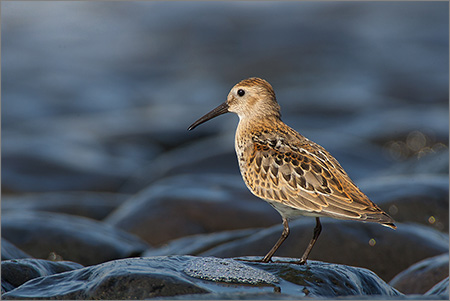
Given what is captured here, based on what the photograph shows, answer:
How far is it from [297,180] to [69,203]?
586 cm

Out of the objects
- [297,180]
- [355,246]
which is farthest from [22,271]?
[355,246]

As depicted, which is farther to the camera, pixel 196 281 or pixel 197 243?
pixel 197 243

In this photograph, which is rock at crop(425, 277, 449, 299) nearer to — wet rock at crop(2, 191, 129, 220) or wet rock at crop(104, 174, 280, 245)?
wet rock at crop(104, 174, 280, 245)

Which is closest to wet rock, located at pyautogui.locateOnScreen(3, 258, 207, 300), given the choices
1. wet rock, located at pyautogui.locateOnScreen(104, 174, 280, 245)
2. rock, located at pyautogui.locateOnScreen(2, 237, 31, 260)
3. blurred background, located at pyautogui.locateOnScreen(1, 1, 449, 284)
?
rock, located at pyautogui.locateOnScreen(2, 237, 31, 260)

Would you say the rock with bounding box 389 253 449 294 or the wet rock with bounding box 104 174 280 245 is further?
the wet rock with bounding box 104 174 280 245

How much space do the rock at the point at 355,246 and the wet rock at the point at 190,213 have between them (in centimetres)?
133

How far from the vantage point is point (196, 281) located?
5145mm

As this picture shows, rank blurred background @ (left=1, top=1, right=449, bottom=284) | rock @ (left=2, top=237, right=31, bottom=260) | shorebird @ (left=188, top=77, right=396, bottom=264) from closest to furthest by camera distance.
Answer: shorebird @ (left=188, top=77, right=396, bottom=264) < rock @ (left=2, top=237, right=31, bottom=260) < blurred background @ (left=1, top=1, right=449, bottom=284)

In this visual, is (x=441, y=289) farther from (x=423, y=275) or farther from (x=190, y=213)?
(x=190, y=213)

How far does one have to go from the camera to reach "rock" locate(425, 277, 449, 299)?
594 centimetres

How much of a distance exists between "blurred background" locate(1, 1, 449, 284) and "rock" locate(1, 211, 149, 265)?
12.1 inches

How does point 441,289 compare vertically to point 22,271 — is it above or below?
below

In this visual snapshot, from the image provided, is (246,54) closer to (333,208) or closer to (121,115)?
(121,115)

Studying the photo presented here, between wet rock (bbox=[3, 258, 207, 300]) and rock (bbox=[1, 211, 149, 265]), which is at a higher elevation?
rock (bbox=[1, 211, 149, 265])
